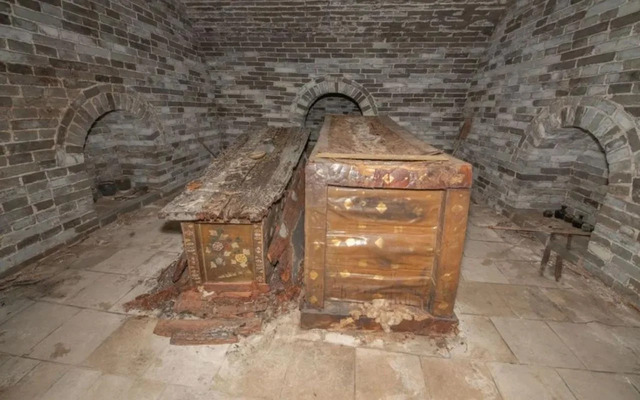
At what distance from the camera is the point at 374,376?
1960mm

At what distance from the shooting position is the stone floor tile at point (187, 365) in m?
1.92

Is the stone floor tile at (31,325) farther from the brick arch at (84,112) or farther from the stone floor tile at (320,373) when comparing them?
the stone floor tile at (320,373)

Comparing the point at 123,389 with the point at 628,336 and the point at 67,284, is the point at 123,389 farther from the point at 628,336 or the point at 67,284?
the point at 628,336

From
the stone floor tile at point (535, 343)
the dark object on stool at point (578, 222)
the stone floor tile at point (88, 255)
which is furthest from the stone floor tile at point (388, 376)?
the dark object on stool at point (578, 222)

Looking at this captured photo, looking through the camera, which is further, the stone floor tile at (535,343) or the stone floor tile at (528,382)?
the stone floor tile at (535,343)

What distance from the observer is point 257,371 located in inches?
78.3

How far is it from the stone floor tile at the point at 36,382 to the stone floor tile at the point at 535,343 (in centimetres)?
336

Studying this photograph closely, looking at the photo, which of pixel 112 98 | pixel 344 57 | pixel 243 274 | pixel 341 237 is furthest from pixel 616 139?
pixel 112 98

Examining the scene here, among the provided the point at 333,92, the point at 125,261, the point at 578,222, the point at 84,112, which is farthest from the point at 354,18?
the point at 125,261

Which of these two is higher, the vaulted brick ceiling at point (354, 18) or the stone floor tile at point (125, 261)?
the vaulted brick ceiling at point (354, 18)

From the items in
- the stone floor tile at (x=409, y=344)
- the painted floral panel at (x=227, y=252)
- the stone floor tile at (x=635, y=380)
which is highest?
the painted floral panel at (x=227, y=252)

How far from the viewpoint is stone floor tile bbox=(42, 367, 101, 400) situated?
180cm

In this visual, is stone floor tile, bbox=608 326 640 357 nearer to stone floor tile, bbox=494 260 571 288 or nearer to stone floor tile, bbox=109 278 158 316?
stone floor tile, bbox=494 260 571 288

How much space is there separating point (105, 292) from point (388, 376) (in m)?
2.76
